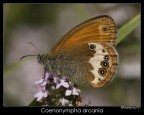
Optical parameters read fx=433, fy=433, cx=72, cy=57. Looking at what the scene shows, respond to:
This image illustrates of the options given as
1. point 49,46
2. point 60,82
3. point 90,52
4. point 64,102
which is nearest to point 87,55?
point 90,52

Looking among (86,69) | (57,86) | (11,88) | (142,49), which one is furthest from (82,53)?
(11,88)

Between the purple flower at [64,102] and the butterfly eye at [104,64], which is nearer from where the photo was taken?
the purple flower at [64,102]

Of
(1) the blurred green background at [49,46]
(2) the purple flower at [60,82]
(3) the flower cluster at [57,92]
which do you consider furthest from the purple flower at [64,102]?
(1) the blurred green background at [49,46]

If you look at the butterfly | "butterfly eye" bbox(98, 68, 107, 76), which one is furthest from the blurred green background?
"butterfly eye" bbox(98, 68, 107, 76)

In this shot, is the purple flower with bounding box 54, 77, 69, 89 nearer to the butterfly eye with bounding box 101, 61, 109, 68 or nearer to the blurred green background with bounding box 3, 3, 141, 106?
the butterfly eye with bounding box 101, 61, 109, 68

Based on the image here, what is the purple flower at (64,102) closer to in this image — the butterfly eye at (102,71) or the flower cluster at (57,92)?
the flower cluster at (57,92)

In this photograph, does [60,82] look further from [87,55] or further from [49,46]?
[49,46]

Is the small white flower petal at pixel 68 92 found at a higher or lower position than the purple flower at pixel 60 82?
lower
